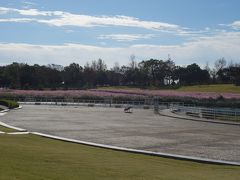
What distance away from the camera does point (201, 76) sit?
120812mm

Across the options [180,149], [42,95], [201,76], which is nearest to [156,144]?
[180,149]

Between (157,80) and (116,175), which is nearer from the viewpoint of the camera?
(116,175)

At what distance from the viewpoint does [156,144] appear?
1722 cm

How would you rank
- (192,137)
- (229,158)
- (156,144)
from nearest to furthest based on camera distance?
(229,158) → (156,144) → (192,137)

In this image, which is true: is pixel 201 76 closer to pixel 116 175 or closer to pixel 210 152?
pixel 210 152

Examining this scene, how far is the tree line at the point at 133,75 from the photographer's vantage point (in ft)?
356

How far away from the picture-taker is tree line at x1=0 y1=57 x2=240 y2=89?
108625 mm

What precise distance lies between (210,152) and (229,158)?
1.40 meters

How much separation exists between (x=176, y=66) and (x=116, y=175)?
388ft

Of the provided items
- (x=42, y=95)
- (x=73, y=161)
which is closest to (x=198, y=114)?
(x=73, y=161)

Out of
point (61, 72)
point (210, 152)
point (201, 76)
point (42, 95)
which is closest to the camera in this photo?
point (210, 152)

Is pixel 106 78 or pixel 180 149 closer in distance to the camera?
pixel 180 149

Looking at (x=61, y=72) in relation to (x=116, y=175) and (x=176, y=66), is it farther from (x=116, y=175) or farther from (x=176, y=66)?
(x=116, y=175)

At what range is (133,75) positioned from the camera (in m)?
122
